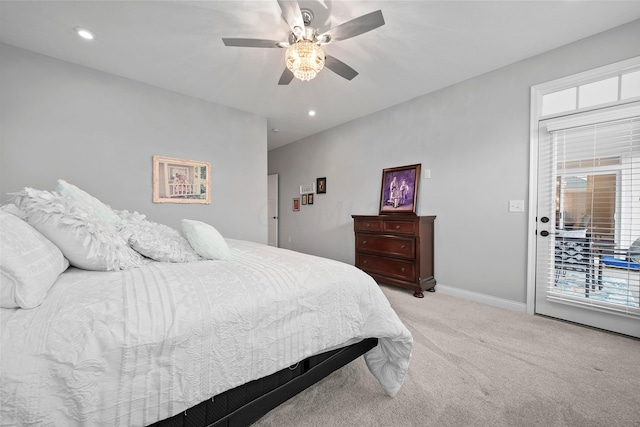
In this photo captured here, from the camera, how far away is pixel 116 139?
2738mm

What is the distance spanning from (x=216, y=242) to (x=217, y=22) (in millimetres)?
1771

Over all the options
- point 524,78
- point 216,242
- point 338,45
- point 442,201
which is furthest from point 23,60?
point 524,78

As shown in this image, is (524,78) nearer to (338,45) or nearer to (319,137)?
(338,45)

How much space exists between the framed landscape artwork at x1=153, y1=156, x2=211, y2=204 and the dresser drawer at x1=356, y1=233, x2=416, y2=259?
2.23 m

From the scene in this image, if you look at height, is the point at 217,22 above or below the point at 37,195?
above

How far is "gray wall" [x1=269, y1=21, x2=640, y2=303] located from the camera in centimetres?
238

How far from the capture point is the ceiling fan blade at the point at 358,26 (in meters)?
1.51

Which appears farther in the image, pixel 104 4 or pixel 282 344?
pixel 104 4

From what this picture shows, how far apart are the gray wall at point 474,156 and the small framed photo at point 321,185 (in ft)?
2.10

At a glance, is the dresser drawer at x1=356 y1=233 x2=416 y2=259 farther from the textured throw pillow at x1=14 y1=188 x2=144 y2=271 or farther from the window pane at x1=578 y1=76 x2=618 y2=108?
the textured throw pillow at x1=14 y1=188 x2=144 y2=271

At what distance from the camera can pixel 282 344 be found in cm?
100

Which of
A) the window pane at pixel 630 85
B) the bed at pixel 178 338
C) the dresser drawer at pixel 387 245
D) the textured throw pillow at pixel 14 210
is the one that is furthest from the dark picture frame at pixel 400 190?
the textured throw pillow at pixel 14 210

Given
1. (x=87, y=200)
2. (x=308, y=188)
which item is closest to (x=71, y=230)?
(x=87, y=200)

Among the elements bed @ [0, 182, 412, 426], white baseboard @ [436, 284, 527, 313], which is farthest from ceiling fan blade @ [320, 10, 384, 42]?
white baseboard @ [436, 284, 527, 313]
